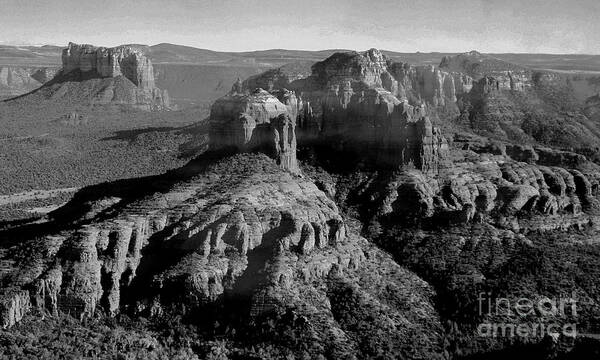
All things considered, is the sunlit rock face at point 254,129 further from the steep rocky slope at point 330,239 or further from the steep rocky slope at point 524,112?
the steep rocky slope at point 524,112

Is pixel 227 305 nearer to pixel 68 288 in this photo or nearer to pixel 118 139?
pixel 68 288

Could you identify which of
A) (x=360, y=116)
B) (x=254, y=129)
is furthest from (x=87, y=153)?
(x=254, y=129)

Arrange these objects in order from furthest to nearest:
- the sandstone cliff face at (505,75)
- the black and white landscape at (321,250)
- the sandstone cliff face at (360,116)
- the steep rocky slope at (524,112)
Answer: the sandstone cliff face at (505,75)
the steep rocky slope at (524,112)
the sandstone cliff face at (360,116)
the black and white landscape at (321,250)

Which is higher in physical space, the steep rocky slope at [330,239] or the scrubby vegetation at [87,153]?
the steep rocky slope at [330,239]

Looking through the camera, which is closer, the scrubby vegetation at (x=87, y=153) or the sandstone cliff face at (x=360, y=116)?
the sandstone cliff face at (x=360, y=116)

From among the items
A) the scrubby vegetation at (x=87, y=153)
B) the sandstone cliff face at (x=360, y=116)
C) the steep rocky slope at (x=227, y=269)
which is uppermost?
the sandstone cliff face at (x=360, y=116)

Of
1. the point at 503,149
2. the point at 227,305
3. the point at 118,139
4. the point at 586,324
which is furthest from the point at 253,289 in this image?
the point at 118,139

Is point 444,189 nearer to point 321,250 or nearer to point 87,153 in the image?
point 321,250

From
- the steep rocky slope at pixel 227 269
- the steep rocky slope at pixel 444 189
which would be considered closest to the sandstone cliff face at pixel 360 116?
the steep rocky slope at pixel 444 189

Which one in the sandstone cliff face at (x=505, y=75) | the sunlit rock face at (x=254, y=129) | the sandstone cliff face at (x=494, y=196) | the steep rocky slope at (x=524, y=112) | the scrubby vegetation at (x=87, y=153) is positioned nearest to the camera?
the sunlit rock face at (x=254, y=129)
